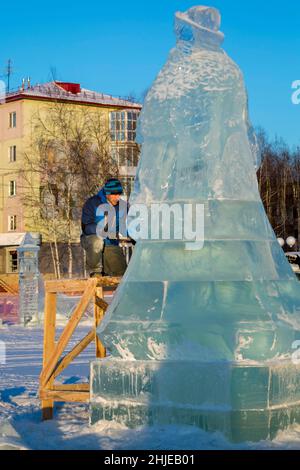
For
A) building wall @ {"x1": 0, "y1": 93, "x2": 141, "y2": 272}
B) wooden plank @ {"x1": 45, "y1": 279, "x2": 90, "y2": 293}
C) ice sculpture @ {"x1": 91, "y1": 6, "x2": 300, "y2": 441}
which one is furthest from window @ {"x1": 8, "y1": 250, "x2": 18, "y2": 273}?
ice sculpture @ {"x1": 91, "y1": 6, "x2": 300, "y2": 441}

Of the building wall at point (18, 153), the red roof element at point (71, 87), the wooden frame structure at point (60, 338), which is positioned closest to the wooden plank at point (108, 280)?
the wooden frame structure at point (60, 338)

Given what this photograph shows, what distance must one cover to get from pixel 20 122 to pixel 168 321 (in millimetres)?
47014

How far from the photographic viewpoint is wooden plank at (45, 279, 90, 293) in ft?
23.1

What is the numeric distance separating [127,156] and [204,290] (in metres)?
37.4

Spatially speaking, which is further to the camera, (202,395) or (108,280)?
(108,280)

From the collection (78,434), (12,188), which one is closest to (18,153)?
(12,188)

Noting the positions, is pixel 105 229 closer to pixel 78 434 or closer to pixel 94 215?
pixel 94 215

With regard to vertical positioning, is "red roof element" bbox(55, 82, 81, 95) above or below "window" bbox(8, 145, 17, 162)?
above

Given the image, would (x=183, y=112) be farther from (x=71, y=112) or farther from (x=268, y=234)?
(x=71, y=112)

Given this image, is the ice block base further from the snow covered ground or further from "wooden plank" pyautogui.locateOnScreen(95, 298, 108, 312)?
"wooden plank" pyautogui.locateOnScreen(95, 298, 108, 312)

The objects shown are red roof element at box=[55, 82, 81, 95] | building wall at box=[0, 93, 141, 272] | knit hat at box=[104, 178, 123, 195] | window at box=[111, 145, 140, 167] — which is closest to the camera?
knit hat at box=[104, 178, 123, 195]

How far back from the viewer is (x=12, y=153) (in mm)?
52812

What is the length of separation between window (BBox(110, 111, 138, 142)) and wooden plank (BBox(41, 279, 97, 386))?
39.9 meters

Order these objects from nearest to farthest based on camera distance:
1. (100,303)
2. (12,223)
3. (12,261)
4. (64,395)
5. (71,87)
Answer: (64,395), (100,303), (12,261), (12,223), (71,87)
